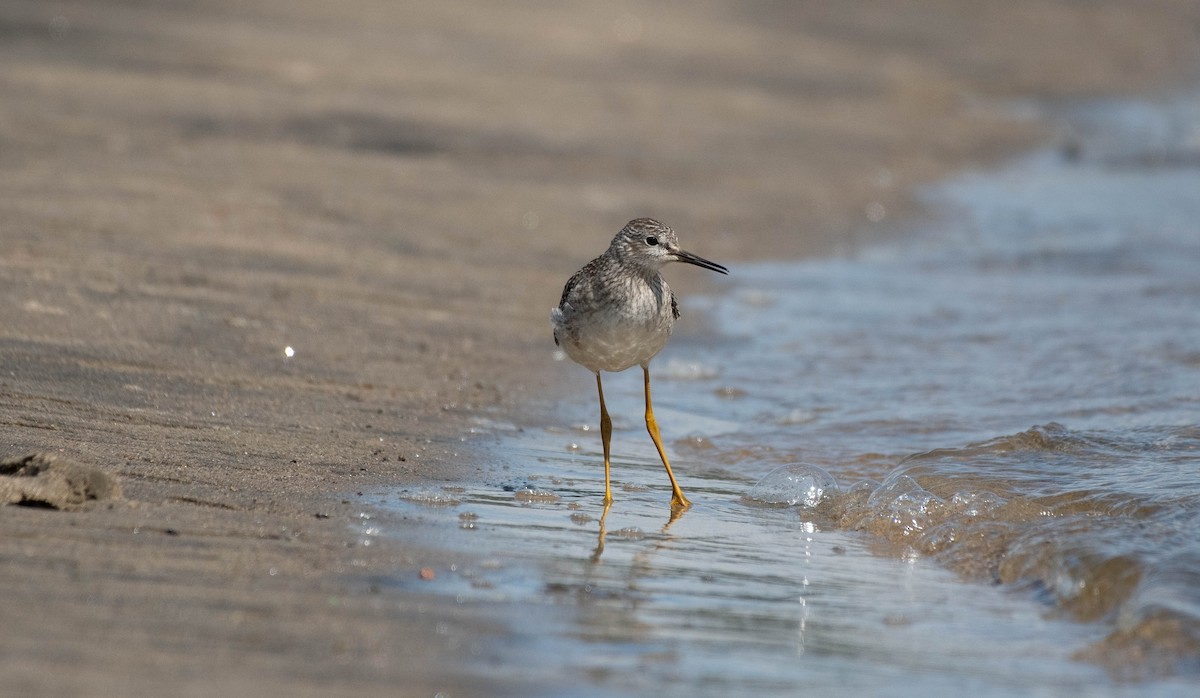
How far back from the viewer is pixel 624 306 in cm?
622

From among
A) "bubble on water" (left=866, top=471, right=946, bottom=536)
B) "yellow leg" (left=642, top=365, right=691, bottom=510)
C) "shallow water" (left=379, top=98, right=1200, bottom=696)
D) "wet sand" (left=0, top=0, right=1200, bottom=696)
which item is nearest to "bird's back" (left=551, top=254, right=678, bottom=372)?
"yellow leg" (left=642, top=365, right=691, bottom=510)

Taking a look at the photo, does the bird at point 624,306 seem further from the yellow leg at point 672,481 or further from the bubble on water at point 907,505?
the bubble on water at point 907,505

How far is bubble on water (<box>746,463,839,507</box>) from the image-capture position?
611 centimetres

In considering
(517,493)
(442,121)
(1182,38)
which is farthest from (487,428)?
(1182,38)

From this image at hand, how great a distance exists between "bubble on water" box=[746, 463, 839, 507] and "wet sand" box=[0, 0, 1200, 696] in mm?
1252

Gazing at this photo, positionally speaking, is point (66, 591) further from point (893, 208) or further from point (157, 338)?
point (893, 208)

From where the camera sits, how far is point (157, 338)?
6883 millimetres

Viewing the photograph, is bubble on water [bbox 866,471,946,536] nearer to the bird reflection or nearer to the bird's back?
the bird reflection

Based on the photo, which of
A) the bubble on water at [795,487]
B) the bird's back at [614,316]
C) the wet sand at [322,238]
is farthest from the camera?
the bird's back at [614,316]

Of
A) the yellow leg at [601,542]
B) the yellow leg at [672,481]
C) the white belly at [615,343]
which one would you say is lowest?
the yellow leg at [601,542]

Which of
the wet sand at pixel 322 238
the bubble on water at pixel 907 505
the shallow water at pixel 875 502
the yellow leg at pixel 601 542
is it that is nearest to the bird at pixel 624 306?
the yellow leg at pixel 601 542

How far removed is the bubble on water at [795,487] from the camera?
241 inches

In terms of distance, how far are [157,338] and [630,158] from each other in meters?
6.70

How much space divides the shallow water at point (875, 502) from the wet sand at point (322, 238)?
1.36 ft
